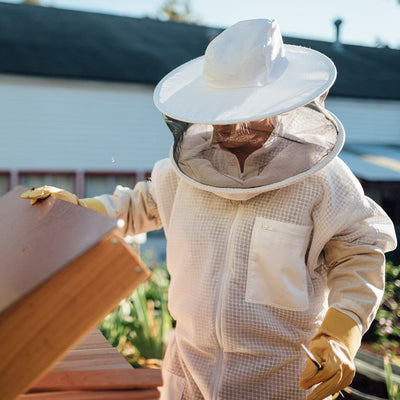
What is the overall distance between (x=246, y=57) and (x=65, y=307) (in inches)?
35.0

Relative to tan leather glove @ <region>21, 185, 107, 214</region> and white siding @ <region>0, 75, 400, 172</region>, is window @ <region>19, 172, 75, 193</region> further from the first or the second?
tan leather glove @ <region>21, 185, 107, 214</region>

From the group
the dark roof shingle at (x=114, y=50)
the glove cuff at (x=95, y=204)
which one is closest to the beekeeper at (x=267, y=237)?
the glove cuff at (x=95, y=204)

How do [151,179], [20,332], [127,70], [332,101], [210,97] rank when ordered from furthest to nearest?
[332,101] < [127,70] < [151,179] < [210,97] < [20,332]

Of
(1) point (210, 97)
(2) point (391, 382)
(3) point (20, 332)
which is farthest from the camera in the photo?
(2) point (391, 382)

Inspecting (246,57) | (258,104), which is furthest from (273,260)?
(246,57)

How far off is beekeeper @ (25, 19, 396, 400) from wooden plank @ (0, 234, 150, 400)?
64 cm

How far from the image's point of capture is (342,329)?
1.51 meters

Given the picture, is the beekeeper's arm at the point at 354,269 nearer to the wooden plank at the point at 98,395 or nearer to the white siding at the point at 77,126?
the wooden plank at the point at 98,395

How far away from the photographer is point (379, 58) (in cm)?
1284

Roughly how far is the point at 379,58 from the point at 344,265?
1221cm

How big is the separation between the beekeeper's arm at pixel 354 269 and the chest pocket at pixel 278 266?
0.09 metres

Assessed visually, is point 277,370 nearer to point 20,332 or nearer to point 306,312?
point 306,312

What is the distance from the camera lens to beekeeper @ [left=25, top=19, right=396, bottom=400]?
5.07 feet

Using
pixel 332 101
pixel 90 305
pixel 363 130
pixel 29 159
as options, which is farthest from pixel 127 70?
pixel 90 305
